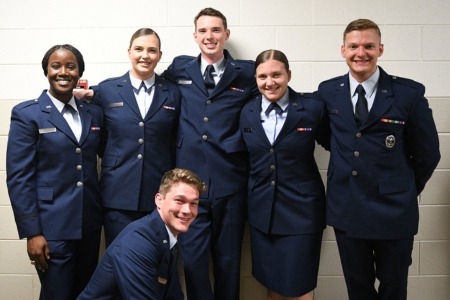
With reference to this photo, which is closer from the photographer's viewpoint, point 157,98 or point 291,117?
point 291,117

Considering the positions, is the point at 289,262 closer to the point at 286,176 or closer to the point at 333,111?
the point at 286,176

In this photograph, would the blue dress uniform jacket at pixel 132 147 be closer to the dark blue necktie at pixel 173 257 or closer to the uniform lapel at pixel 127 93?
the uniform lapel at pixel 127 93

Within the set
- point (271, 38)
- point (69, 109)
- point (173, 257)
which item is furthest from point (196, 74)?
point (173, 257)

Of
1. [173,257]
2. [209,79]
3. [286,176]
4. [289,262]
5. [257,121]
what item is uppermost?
[209,79]

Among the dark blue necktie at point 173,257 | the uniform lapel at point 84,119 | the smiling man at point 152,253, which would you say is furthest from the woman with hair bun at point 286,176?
the uniform lapel at point 84,119

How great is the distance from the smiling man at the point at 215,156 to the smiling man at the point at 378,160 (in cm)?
56

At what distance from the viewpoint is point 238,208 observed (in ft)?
8.37

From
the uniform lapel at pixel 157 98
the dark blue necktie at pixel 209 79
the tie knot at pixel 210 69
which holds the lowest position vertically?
the uniform lapel at pixel 157 98

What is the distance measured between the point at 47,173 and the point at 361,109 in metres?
1.59

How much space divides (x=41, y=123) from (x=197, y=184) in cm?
85

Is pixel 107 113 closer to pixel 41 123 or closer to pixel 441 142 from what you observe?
pixel 41 123

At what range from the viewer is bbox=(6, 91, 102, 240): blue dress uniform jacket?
88.4 inches

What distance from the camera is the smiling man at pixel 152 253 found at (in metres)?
1.90

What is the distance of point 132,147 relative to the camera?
2.49 metres
